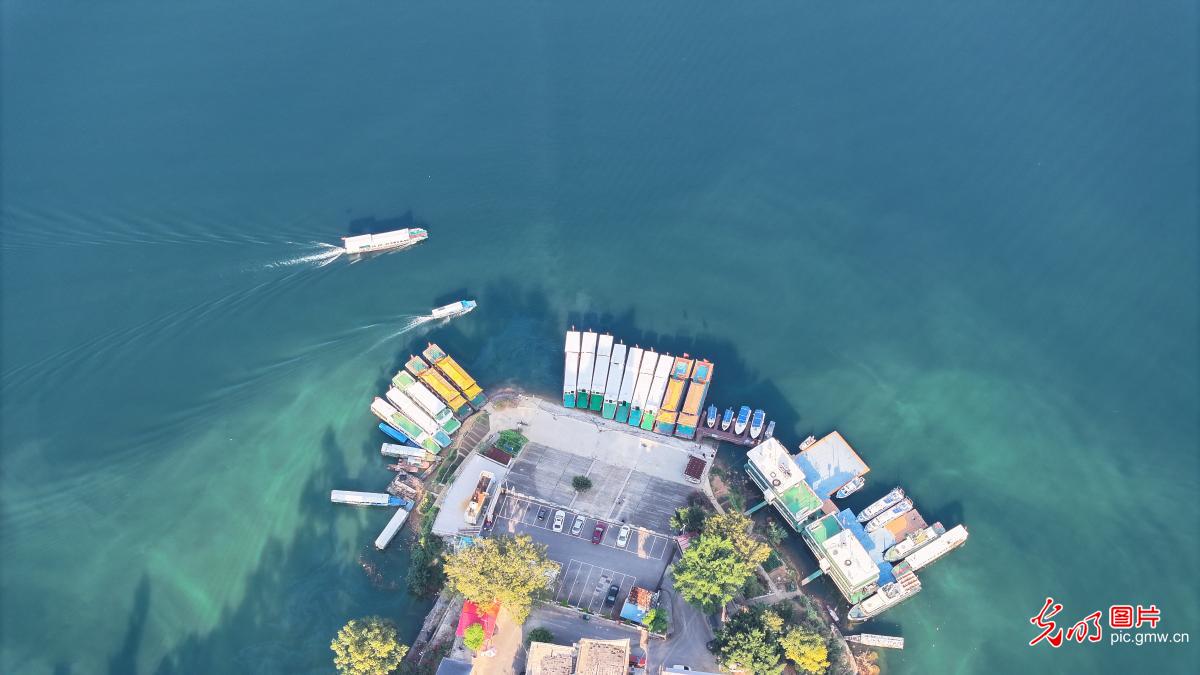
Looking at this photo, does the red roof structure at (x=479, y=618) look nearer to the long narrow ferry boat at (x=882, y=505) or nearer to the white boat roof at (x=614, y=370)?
the white boat roof at (x=614, y=370)

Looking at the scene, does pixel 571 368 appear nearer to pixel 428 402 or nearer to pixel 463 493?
pixel 428 402

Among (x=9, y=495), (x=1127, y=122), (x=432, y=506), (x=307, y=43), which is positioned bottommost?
(x=9, y=495)

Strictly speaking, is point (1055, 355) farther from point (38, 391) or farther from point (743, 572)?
point (38, 391)

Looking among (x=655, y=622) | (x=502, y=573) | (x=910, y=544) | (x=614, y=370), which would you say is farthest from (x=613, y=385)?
(x=910, y=544)

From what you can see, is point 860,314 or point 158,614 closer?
point 158,614

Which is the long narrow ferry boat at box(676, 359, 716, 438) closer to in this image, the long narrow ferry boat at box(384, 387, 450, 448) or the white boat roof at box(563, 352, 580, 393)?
the white boat roof at box(563, 352, 580, 393)

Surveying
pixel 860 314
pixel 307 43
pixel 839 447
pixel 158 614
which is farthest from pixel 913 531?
pixel 307 43

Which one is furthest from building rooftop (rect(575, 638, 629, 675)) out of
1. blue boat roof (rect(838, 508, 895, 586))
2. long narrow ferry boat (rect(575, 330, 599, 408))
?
long narrow ferry boat (rect(575, 330, 599, 408))

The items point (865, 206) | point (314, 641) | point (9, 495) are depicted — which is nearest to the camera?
point (314, 641)
